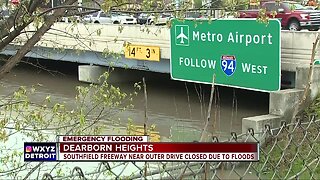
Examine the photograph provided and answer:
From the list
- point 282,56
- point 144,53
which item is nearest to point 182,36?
point 282,56

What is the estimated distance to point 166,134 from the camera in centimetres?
1417

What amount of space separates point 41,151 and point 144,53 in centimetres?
1636

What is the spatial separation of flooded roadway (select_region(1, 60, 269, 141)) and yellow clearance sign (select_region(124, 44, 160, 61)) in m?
1.56

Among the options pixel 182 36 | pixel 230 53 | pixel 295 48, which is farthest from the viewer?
pixel 182 36

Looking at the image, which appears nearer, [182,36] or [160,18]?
[160,18]

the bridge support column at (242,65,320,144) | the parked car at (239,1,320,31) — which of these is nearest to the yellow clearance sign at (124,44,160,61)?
the bridge support column at (242,65,320,144)

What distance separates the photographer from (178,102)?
61.8 feet

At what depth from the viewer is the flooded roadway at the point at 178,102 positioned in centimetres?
1472

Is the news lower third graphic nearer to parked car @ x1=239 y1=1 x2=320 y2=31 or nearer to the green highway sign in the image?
the green highway sign

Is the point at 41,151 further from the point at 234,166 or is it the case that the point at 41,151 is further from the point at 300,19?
the point at 300,19

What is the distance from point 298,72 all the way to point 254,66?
1.25 metres

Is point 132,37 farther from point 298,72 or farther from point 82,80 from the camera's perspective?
point 298,72

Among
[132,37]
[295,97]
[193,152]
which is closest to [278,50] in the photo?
[295,97]

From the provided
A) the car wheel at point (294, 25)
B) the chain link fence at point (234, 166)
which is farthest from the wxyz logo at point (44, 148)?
the car wheel at point (294, 25)
